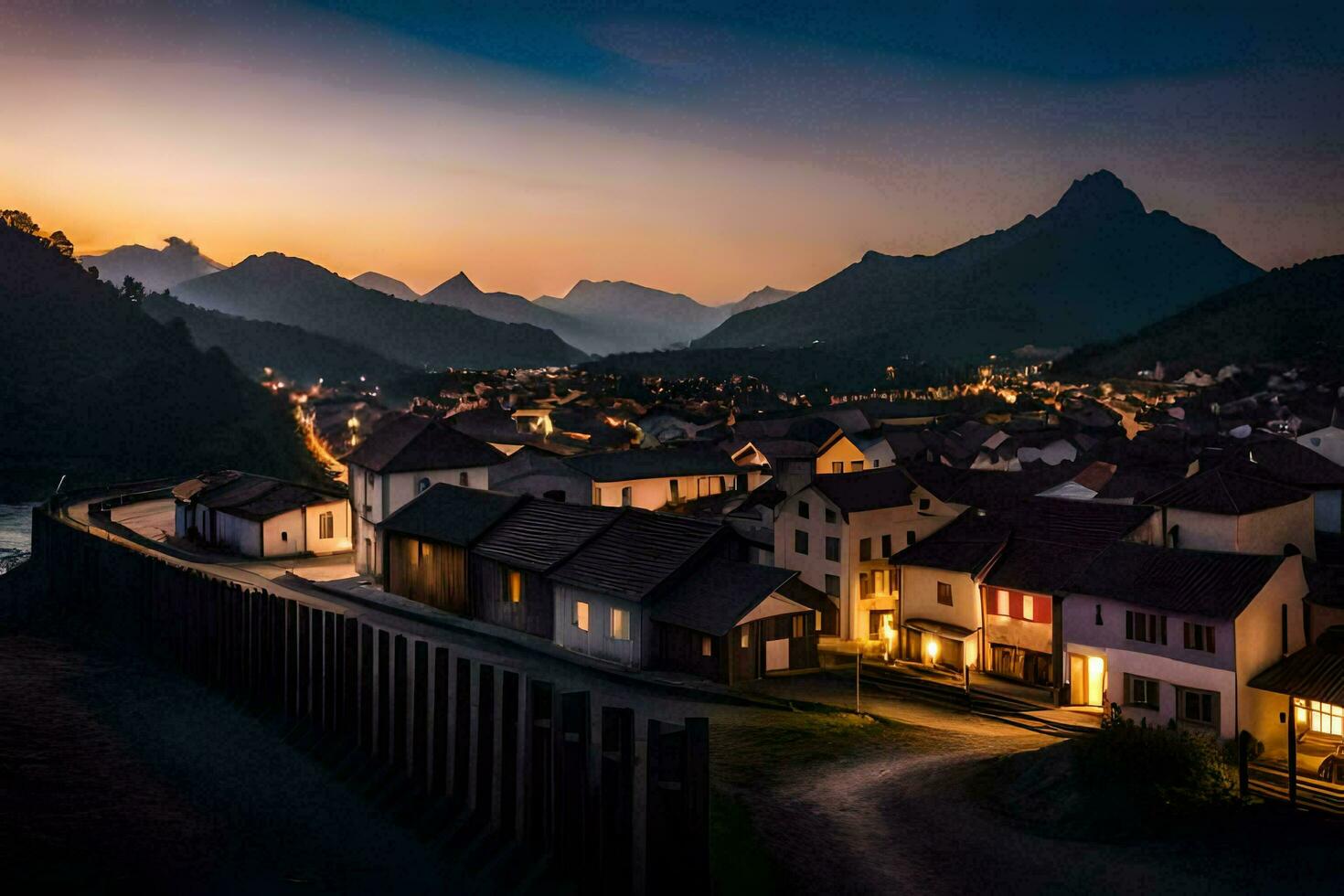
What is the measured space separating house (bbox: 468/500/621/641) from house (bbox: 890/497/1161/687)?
39.5 ft

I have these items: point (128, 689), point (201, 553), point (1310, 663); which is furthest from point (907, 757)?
point (201, 553)

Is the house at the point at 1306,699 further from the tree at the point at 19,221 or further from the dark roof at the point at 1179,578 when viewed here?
the tree at the point at 19,221

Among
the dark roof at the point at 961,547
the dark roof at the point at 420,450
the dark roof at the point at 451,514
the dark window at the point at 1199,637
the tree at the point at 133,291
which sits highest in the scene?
the tree at the point at 133,291

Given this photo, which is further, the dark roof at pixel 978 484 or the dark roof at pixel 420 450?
the dark roof at pixel 420 450

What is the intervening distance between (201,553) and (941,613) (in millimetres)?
36686

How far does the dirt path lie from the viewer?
19.2 m

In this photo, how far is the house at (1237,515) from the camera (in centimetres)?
3650

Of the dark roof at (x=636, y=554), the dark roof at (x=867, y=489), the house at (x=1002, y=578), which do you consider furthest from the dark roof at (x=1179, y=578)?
the dark roof at (x=636, y=554)

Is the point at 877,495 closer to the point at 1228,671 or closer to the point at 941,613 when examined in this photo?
the point at 941,613

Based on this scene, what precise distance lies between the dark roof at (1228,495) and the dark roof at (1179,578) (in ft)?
18.1

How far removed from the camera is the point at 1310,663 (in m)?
28.5

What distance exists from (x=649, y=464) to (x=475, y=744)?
50265 mm

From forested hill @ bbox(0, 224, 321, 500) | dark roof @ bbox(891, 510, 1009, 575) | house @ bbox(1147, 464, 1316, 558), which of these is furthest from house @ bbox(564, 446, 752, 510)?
forested hill @ bbox(0, 224, 321, 500)

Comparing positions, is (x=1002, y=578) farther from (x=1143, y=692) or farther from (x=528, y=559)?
(x=528, y=559)
